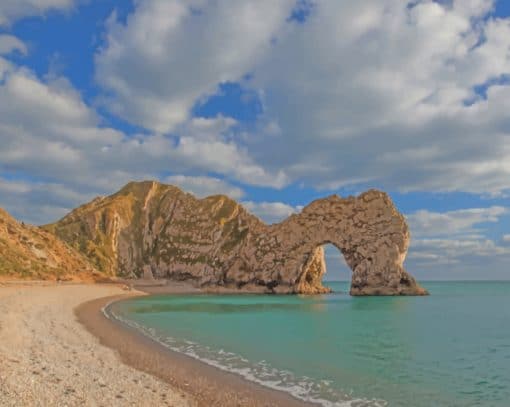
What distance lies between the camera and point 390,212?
11112cm

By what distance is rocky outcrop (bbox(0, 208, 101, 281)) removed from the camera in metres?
84.6

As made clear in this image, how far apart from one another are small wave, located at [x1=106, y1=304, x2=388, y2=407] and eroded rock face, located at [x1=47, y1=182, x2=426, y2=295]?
300 feet

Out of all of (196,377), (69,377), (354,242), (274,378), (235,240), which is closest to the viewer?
(69,377)

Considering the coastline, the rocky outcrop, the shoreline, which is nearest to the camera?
the coastline

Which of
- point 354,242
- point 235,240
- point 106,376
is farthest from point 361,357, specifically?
point 235,240

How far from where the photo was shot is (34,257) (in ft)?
317

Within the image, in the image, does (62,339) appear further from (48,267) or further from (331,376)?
(48,267)

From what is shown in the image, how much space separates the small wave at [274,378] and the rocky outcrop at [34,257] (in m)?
68.6

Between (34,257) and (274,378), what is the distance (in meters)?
95.0

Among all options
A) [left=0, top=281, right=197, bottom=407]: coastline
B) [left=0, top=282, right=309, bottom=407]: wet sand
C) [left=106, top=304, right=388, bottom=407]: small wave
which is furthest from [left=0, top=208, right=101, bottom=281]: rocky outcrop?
[left=106, top=304, right=388, bottom=407]: small wave

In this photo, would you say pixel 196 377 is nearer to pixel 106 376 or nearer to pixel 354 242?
pixel 106 376

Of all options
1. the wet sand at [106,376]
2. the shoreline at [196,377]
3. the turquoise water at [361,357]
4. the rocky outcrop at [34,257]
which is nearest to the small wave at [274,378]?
the turquoise water at [361,357]

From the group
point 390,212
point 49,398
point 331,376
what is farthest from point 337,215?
point 49,398

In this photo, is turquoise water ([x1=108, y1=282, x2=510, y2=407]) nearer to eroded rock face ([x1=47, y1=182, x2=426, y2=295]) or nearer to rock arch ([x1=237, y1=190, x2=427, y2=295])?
rock arch ([x1=237, y1=190, x2=427, y2=295])
